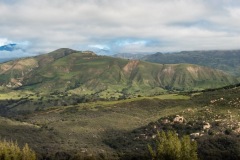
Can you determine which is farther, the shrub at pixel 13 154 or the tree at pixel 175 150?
the shrub at pixel 13 154

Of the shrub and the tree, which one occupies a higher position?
the tree

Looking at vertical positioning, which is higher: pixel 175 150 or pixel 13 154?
pixel 175 150

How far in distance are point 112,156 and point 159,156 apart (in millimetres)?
51660

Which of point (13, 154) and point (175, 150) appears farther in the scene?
point (13, 154)

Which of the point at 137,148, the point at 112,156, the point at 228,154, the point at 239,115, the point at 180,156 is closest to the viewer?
the point at 180,156

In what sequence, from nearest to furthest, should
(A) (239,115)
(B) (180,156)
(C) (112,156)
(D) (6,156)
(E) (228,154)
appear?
(B) (180,156), (D) (6,156), (E) (228,154), (C) (112,156), (A) (239,115)

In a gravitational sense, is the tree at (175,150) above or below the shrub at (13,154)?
above

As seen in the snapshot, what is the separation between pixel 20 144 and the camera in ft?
626

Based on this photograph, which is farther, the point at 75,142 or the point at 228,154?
the point at 75,142

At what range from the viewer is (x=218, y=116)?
19825cm

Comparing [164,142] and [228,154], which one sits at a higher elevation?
[164,142]

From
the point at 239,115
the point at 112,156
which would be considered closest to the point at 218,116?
the point at 239,115

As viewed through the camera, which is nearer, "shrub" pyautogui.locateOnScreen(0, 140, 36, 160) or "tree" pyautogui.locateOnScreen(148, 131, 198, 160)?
"tree" pyautogui.locateOnScreen(148, 131, 198, 160)

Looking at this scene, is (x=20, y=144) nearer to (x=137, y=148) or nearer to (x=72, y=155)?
(x=72, y=155)
